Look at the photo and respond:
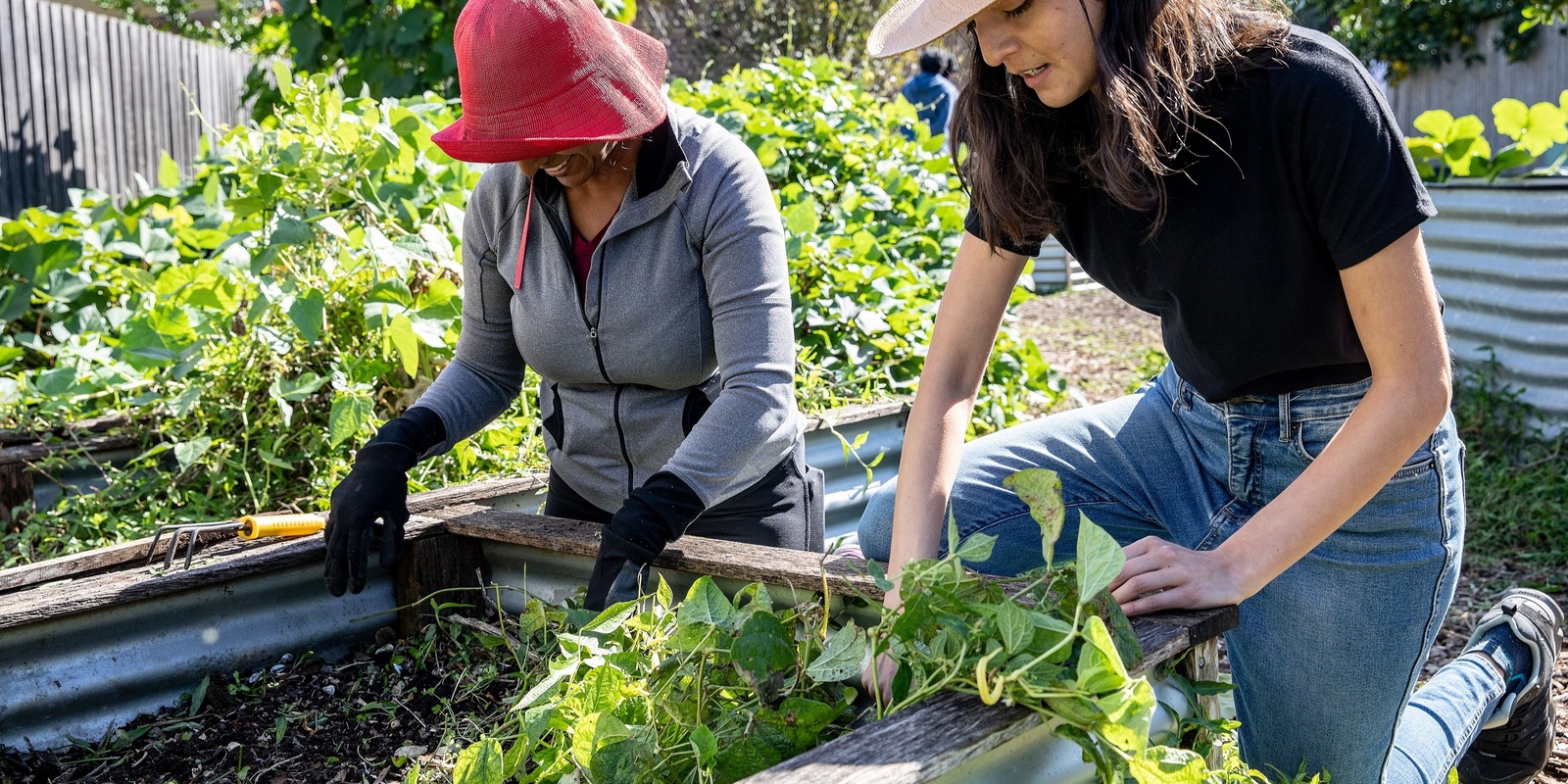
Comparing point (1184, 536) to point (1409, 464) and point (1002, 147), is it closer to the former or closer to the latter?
point (1409, 464)

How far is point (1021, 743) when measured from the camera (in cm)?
112

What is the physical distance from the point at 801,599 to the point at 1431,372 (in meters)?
0.78

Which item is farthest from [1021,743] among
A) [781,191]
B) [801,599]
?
[781,191]

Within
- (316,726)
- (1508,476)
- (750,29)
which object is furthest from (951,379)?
(750,29)

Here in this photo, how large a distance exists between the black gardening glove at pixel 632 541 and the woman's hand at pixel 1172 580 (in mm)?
681

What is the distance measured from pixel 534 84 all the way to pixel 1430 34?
46.8 ft

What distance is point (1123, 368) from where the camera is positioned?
233 inches

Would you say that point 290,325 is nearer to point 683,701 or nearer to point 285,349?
point 285,349

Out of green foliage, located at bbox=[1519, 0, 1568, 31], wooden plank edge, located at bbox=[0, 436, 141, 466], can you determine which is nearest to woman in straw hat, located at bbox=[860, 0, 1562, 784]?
wooden plank edge, located at bbox=[0, 436, 141, 466]

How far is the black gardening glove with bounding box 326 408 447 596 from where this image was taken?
1.92m

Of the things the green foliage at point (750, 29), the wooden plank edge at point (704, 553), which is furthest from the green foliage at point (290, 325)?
the green foliage at point (750, 29)

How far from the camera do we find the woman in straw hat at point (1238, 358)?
132 centimetres

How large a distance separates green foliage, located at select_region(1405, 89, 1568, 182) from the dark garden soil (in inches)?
136

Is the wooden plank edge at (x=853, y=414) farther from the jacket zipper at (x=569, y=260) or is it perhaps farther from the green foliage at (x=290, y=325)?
the jacket zipper at (x=569, y=260)
